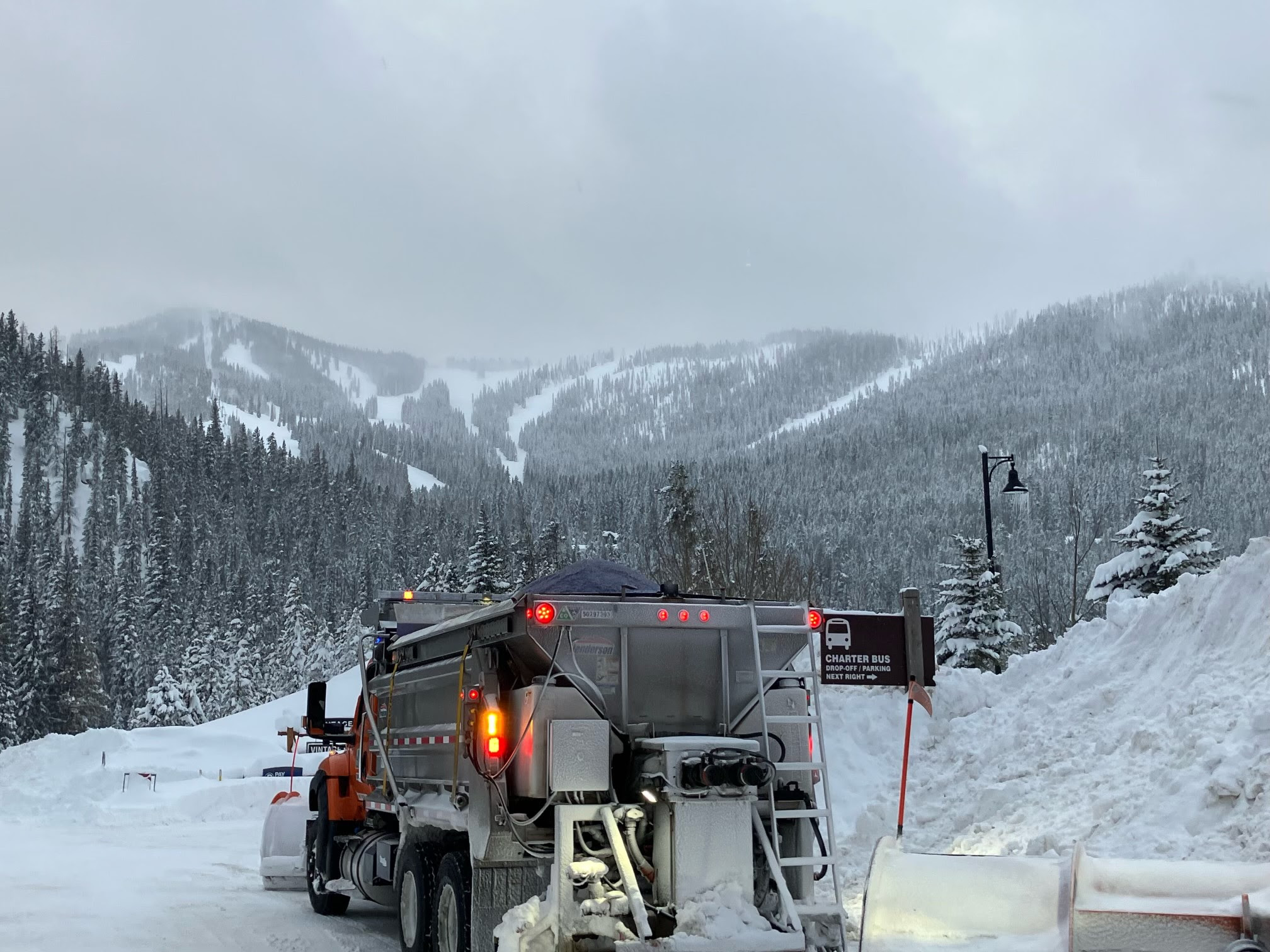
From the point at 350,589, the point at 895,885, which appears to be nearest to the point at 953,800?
the point at 895,885

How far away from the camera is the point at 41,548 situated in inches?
5463

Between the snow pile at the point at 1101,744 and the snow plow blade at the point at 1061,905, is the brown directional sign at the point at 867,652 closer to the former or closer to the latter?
the snow pile at the point at 1101,744

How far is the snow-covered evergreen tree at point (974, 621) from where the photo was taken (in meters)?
32.7

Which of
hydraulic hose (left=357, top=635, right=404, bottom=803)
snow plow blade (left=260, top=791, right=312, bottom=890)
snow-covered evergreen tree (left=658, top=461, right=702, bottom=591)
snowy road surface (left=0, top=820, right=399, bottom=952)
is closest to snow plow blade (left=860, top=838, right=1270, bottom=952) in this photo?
hydraulic hose (left=357, top=635, right=404, bottom=803)

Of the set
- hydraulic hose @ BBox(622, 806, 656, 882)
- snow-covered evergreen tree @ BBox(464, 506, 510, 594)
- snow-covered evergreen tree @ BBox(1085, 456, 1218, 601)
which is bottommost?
hydraulic hose @ BBox(622, 806, 656, 882)

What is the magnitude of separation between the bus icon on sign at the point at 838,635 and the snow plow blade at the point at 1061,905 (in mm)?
11764

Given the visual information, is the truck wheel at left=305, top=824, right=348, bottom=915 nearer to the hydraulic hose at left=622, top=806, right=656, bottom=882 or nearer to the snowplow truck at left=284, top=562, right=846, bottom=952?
the snowplow truck at left=284, top=562, right=846, bottom=952

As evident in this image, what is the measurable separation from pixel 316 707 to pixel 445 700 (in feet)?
14.5

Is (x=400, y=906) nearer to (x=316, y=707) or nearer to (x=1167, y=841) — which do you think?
(x=316, y=707)

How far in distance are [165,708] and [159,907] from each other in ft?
246

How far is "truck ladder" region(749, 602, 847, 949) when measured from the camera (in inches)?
319

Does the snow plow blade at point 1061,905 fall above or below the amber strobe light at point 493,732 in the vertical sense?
below

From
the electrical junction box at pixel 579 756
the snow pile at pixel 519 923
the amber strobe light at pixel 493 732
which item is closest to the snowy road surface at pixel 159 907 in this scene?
the snow pile at pixel 519 923

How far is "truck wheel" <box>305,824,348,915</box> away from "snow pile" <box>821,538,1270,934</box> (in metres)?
5.37
